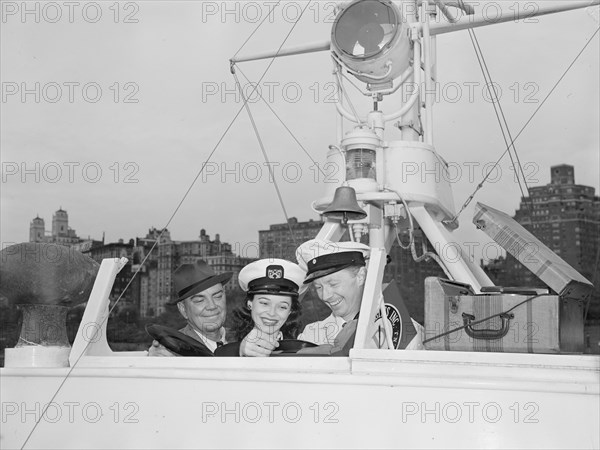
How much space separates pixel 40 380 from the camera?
3418mm

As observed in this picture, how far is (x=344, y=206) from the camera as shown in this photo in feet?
15.3

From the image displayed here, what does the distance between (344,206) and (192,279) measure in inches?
40.8

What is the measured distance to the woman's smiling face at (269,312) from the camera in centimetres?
365

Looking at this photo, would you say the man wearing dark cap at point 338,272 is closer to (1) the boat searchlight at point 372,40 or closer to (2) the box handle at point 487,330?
(2) the box handle at point 487,330

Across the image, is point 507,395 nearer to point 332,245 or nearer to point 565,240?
point 332,245

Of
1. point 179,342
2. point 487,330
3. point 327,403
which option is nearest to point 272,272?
point 179,342

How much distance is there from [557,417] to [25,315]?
237cm

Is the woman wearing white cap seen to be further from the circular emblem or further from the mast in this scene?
the mast

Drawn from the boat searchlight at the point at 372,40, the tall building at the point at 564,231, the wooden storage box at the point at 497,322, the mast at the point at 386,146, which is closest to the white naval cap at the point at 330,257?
the wooden storage box at the point at 497,322

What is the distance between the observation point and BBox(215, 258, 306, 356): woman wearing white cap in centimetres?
365

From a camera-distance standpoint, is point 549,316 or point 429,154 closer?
point 549,316

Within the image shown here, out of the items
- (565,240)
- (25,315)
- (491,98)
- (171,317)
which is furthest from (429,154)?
(565,240)

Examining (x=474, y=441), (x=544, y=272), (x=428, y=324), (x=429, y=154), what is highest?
(x=429, y=154)

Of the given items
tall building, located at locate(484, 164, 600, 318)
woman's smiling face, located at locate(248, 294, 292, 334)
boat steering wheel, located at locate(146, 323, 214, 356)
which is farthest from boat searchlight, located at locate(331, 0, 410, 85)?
tall building, located at locate(484, 164, 600, 318)
